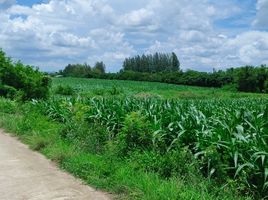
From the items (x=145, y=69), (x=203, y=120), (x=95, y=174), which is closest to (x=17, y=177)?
(x=95, y=174)

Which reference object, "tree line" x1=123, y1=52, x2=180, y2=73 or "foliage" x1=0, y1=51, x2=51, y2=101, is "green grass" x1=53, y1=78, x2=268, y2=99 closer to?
"foliage" x1=0, y1=51, x2=51, y2=101

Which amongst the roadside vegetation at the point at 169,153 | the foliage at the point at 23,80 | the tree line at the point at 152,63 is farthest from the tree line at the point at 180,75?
the roadside vegetation at the point at 169,153

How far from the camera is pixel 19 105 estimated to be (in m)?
21.2

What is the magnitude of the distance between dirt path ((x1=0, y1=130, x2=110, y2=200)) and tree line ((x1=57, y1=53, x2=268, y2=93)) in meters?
73.7

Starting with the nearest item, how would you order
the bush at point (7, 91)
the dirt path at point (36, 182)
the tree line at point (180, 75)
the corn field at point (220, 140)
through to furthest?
the corn field at point (220, 140), the dirt path at point (36, 182), the bush at point (7, 91), the tree line at point (180, 75)

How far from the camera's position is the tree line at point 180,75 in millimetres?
81812

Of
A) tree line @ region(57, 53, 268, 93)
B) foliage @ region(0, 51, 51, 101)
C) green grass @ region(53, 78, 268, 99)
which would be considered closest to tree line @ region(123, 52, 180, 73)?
tree line @ region(57, 53, 268, 93)

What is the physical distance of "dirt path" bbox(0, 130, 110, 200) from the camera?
7207mm

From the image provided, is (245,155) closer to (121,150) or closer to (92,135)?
(121,150)

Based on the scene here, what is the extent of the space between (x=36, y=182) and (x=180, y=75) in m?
96.6

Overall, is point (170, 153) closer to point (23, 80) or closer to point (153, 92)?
point (23, 80)

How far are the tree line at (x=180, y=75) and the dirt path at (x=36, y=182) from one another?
73.7 m

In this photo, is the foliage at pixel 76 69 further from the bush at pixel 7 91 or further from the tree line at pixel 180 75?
the bush at pixel 7 91

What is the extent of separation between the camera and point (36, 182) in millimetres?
8109
